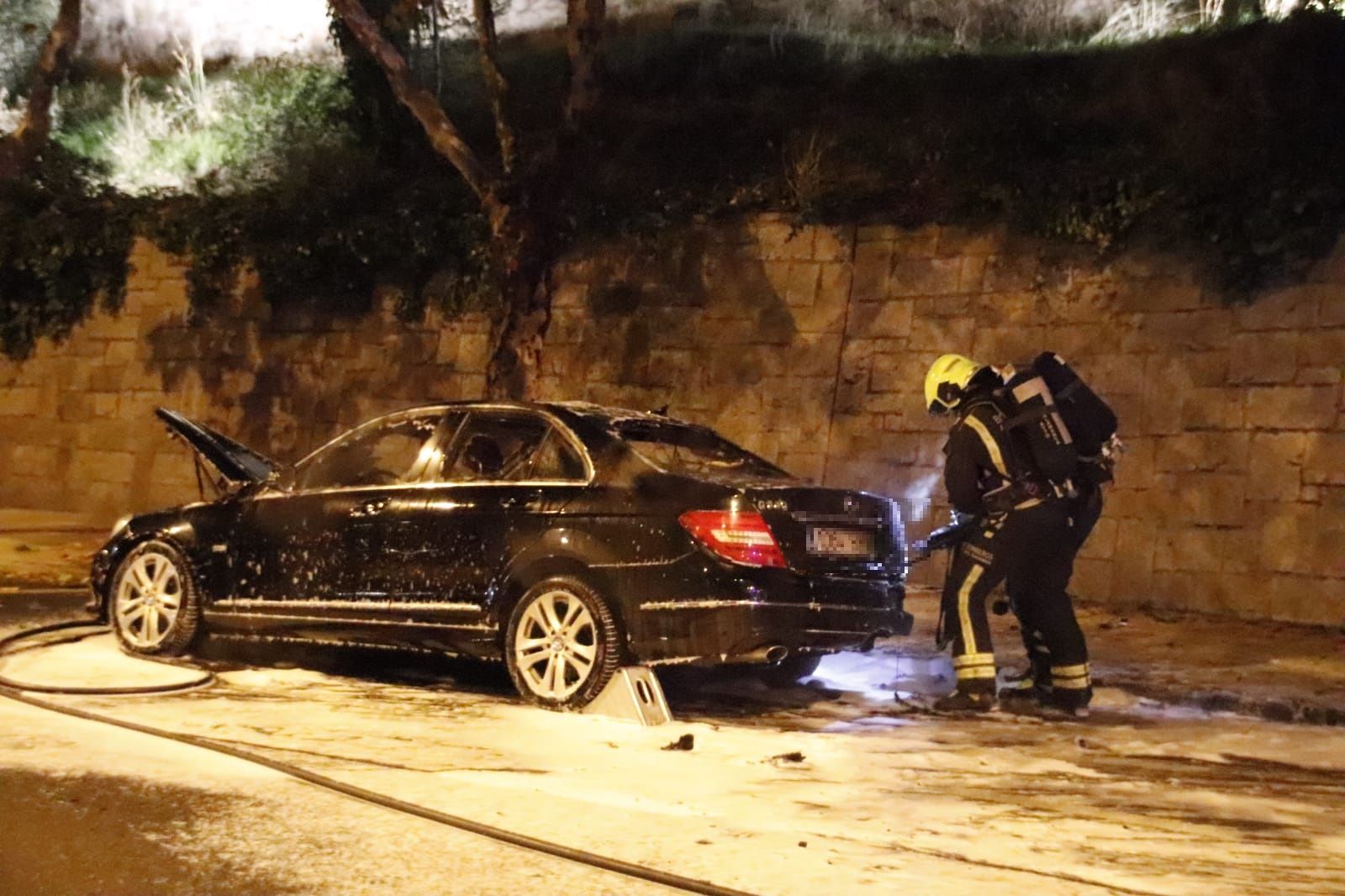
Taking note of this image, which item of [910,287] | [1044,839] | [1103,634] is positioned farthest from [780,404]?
[1044,839]

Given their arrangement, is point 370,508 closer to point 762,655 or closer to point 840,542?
point 762,655

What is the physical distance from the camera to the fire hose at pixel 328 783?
4.25m

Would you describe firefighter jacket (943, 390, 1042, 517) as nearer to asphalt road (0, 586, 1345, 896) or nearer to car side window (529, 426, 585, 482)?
asphalt road (0, 586, 1345, 896)

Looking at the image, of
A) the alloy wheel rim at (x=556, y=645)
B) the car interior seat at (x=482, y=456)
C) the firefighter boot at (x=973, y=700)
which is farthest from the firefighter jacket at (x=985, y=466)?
the car interior seat at (x=482, y=456)

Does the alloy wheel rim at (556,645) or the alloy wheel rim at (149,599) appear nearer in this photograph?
the alloy wheel rim at (556,645)

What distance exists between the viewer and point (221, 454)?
8.51 m

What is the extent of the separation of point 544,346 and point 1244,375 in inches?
229

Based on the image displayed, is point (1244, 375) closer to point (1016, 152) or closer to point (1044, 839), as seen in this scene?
point (1016, 152)

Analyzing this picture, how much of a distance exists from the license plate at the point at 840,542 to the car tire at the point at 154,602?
136 inches

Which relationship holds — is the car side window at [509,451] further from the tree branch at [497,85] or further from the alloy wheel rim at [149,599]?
the tree branch at [497,85]

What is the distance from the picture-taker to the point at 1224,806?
531cm

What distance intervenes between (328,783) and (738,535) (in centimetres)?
219

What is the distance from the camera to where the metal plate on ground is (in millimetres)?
6488

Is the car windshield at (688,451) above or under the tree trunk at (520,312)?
under
